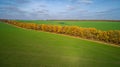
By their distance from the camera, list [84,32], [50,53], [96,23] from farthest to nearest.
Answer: [84,32]
[96,23]
[50,53]

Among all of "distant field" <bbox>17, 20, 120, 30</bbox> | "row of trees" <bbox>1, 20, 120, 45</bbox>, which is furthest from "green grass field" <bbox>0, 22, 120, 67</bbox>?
"distant field" <bbox>17, 20, 120, 30</bbox>

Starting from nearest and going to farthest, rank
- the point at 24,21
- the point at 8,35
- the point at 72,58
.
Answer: the point at 72,58
the point at 24,21
the point at 8,35

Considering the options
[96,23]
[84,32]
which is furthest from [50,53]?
[84,32]

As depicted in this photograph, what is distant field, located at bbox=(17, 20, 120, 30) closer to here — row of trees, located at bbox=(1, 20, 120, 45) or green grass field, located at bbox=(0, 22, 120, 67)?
row of trees, located at bbox=(1, 20, 120, 45)

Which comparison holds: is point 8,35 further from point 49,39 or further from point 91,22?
point 91,22

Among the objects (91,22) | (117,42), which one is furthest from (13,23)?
(117,42)

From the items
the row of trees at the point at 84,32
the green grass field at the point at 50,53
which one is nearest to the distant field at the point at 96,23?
the row of trees at the point at 84,32

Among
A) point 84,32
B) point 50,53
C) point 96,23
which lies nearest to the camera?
point 50,53

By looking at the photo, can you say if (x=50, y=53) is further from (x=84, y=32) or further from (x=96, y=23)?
(x=84, y=32)
